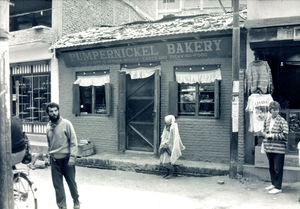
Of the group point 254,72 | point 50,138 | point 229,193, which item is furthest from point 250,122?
point 50,138

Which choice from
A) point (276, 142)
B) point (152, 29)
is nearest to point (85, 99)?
point (152, 29)

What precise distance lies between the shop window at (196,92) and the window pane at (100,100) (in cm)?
266

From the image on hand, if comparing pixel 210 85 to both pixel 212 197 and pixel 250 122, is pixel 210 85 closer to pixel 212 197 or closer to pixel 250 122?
pixel 250 122

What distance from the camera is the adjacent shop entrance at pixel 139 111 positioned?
1069 centimetres

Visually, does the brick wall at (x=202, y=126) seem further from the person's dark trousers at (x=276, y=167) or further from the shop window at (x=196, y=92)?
the person's dark trousers at (x=276, y=167)

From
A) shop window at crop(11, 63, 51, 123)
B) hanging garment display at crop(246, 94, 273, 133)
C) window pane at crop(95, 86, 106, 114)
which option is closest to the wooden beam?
hanging garment display at crop(246, 94, 273, 133)

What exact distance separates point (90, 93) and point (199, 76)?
161 inches

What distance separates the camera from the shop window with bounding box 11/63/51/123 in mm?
13188

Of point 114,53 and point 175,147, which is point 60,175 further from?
point 114,53

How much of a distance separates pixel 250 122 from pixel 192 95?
81.1 inches

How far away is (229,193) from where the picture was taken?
7.35 metres

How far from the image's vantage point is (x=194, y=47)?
9609mm

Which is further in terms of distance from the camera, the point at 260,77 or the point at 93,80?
the point at 93,80

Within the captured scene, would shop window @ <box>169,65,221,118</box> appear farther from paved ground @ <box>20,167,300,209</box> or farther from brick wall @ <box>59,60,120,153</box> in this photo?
brick wall @ <box>59,60,120,153</box>
